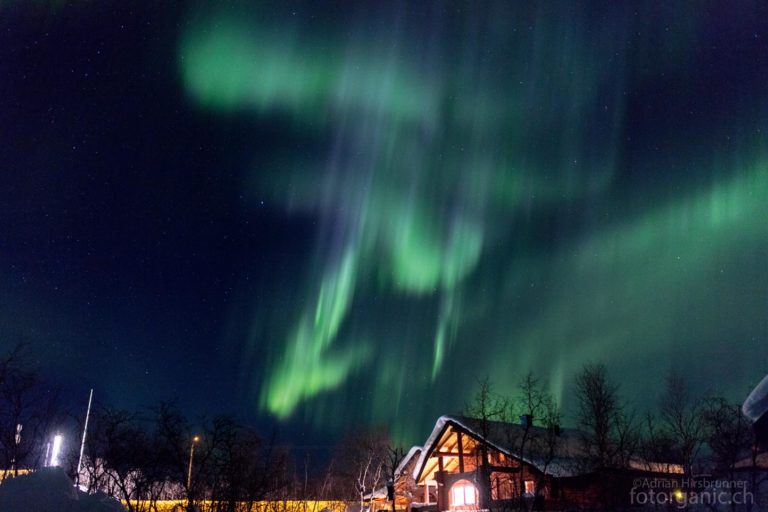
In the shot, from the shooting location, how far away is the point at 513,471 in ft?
130

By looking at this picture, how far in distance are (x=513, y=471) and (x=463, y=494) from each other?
245 inches

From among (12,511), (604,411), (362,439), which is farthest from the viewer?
(362,439)

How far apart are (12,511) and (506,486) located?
3317 centimetres

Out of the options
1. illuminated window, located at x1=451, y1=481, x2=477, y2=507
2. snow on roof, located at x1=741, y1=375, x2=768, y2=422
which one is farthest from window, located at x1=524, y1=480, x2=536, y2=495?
snow on roof, located at x1=741, y1=375, x2=768, y2=422

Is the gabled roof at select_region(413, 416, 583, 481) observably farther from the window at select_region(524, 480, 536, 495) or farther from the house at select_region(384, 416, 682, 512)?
the window at select_region(524, 480, 536, 495)

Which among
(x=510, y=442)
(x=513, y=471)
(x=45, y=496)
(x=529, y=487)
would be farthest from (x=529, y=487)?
(x=45, y=496)

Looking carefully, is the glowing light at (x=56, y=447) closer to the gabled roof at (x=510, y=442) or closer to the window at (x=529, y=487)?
the gabled roof at (x=510, y=442)

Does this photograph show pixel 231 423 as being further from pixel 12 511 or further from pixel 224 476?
pixel 12 511

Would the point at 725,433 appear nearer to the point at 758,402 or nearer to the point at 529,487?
the point at 529,487

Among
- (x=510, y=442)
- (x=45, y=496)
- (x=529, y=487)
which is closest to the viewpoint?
(x=45, y=496)

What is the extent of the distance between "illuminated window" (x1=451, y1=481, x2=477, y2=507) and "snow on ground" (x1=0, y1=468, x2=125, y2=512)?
30928 mm

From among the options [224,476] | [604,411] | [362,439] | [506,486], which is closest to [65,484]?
[224,476]

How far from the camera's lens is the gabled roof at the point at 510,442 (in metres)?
38.2

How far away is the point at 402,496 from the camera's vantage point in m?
54.4
